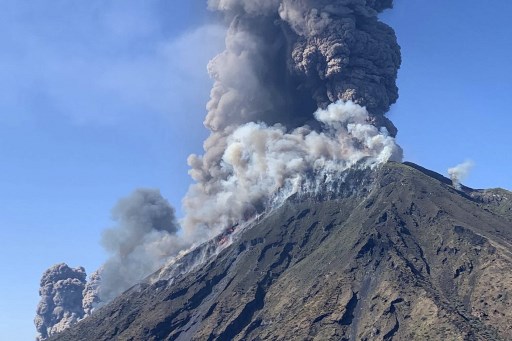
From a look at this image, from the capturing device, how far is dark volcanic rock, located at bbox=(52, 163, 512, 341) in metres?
122

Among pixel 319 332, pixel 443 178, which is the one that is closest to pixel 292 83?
pixel 443 178

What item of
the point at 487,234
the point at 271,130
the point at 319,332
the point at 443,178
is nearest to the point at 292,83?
the point at 271,130

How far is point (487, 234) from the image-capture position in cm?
Result: 14538

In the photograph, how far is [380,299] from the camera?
127250mm

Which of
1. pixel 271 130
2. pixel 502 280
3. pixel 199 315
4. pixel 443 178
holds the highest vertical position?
pixel 271 130

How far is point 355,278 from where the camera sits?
137 m

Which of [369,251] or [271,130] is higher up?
[271,130]

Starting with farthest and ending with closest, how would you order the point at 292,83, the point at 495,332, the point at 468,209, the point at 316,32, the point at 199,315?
the point at 292,83, the point at 316,32, the point at 468,209, the point at 199,315, the point at 495,332

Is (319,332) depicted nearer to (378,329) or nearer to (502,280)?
(378,329)

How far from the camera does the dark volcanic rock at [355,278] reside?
12194 centimetres

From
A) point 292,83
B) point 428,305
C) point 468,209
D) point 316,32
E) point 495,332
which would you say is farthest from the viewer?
point 292,83

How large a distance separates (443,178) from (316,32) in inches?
1948

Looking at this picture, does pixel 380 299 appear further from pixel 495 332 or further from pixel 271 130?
pixel 271 130

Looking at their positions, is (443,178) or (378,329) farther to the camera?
(443,178)
